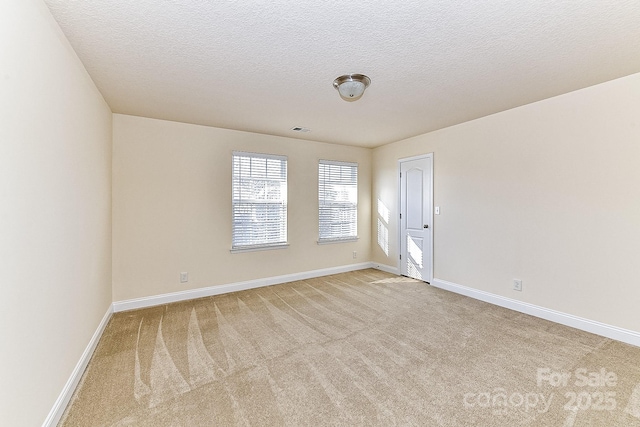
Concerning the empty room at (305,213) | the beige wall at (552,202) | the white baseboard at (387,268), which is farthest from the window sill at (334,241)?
the beige wall at (552,202)

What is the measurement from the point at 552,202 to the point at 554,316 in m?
1.29

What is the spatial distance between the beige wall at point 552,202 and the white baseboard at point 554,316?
5cm

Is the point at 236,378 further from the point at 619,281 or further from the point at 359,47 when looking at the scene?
the point at 619,281

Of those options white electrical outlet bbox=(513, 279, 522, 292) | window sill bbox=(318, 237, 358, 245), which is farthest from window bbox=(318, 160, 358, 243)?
white electrical outlet bbox=(513, 279, 522, 292)

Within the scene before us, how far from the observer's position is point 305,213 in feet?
16.2

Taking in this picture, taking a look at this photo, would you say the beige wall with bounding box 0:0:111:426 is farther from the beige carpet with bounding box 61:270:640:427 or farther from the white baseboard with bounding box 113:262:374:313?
the white baseboard with bounding box 113:262:374:313

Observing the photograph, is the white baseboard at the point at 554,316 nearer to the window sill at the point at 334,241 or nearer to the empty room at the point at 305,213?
the empty room at the point at 305,213

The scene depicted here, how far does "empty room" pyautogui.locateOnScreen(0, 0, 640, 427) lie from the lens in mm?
1668

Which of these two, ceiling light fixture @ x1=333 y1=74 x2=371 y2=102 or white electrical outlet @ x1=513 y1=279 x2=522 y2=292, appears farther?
white electrical outlet @ x1=513 y1=279 x2=522 y2=292

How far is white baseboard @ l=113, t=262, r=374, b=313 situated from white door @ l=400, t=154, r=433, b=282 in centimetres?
117

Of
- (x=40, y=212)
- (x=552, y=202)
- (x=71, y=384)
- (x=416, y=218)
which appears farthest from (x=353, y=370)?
(x=416, y=218)

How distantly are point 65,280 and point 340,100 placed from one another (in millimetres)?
2917

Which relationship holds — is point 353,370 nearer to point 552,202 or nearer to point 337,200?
point 552,202

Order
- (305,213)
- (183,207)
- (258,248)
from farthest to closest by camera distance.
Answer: (305,213) → (258,248) → (183,207)
